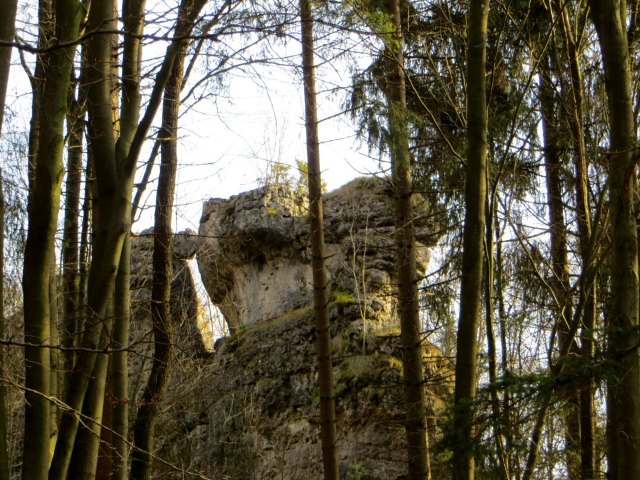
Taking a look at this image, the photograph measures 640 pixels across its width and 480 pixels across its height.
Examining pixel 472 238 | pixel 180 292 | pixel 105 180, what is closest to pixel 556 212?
pixel 472 238

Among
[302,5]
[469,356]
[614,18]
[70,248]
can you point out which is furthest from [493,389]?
[70,248]

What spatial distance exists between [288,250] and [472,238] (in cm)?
775

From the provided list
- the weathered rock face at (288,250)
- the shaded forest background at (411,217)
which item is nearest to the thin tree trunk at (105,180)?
the shaded forest background at (411,217)

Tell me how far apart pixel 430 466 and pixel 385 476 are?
596mm

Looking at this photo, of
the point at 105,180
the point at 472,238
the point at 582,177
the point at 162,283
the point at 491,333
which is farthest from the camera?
the point at 162,283

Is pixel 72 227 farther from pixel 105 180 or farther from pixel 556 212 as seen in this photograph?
pixel 556 212

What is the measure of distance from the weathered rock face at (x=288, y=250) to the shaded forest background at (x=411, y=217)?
2.47ft

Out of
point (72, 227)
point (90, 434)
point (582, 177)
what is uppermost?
point (582, 177)

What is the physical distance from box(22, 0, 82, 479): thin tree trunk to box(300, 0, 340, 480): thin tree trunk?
4983 mm

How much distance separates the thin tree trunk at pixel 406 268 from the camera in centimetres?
929

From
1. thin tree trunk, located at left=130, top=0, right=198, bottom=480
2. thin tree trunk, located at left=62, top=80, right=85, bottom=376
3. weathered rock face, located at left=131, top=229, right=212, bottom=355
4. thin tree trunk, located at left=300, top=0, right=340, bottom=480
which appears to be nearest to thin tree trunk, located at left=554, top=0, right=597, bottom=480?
thin tree trunk, located at left=300, top=0, right=340, bottom=480

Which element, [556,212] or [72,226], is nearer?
[72,226]

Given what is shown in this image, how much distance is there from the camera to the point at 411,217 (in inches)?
404

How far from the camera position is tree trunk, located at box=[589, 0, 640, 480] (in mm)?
4664
